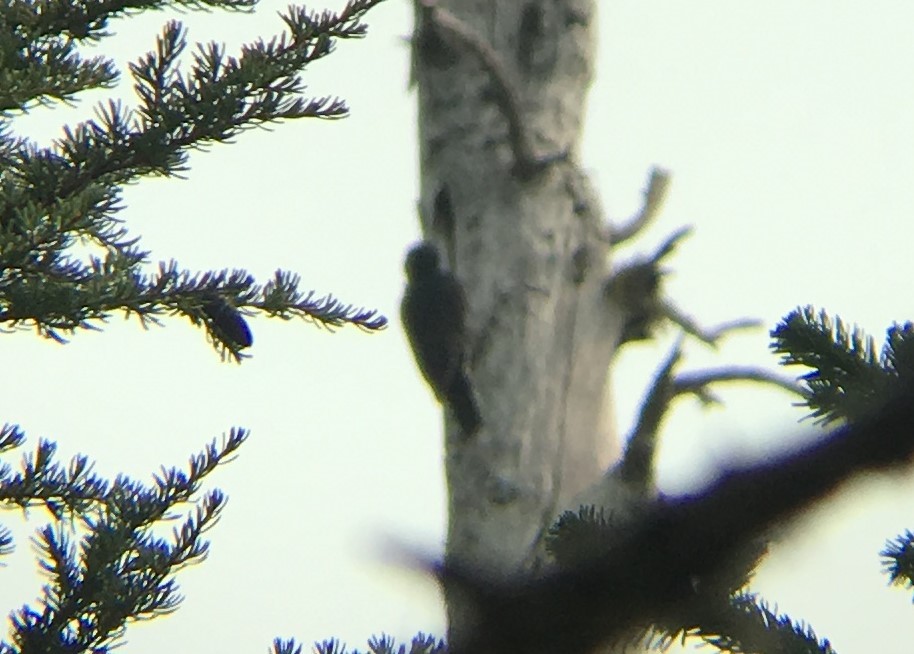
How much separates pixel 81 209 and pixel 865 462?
5.09 feet

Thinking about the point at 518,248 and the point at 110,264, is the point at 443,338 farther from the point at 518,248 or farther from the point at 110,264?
the point at 110,264

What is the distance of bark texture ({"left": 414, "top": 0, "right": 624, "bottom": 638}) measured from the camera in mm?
3816

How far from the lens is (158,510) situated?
1.89m

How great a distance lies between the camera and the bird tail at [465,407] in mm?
3889

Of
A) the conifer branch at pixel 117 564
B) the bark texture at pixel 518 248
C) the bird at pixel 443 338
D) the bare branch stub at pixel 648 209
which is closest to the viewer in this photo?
the conifer branch at pixel 117 564

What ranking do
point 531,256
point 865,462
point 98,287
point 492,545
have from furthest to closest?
1. point 531,256
2. point 492,545
3. point 98,287
4. point 865,462

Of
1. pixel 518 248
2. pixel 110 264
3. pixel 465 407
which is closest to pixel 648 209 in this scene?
pixel 518 248

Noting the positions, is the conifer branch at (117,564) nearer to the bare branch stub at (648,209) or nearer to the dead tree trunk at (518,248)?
the dead tree trunk at (518,248)

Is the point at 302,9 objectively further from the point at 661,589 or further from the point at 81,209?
the point at 661,589

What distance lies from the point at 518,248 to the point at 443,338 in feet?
1.87

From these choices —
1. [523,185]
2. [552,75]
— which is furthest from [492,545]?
[552,75]

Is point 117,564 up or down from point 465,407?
up

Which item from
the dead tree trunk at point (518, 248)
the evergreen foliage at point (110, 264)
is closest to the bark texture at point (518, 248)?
the dead tree trunk at point (518, 248)

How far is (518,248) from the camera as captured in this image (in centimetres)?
401
